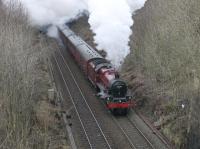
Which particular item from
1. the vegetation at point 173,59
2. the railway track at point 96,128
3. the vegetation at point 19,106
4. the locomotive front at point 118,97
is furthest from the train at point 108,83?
the vegetation at point 19,106

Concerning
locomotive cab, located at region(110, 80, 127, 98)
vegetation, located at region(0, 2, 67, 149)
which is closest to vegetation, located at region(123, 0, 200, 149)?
locomotive cab, located at region(110, 80, 127, 98)

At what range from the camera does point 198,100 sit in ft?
83.7

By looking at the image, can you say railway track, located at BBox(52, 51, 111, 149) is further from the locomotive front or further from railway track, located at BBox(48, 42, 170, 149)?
the locomotive front

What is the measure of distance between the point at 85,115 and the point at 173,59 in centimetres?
780

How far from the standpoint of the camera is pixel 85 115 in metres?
33.2

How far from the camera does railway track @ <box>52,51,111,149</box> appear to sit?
28.2 meters

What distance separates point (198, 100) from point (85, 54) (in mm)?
17005

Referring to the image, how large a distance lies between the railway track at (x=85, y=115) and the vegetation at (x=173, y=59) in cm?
443

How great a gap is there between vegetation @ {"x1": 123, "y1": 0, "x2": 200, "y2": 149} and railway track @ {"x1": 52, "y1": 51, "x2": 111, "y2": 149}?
4.43m

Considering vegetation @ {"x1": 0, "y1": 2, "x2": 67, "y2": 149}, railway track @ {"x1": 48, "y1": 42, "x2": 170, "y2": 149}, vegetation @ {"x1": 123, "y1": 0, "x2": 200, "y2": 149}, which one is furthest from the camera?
railway track @ {"x1": 48, "y1": 42, "x2": 170, "y2": 149}

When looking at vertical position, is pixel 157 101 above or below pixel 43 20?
below

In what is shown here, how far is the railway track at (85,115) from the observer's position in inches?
1111

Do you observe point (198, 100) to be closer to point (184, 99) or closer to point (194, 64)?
point (184, 99)

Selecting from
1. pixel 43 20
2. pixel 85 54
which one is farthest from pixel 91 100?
pixel 43 20
